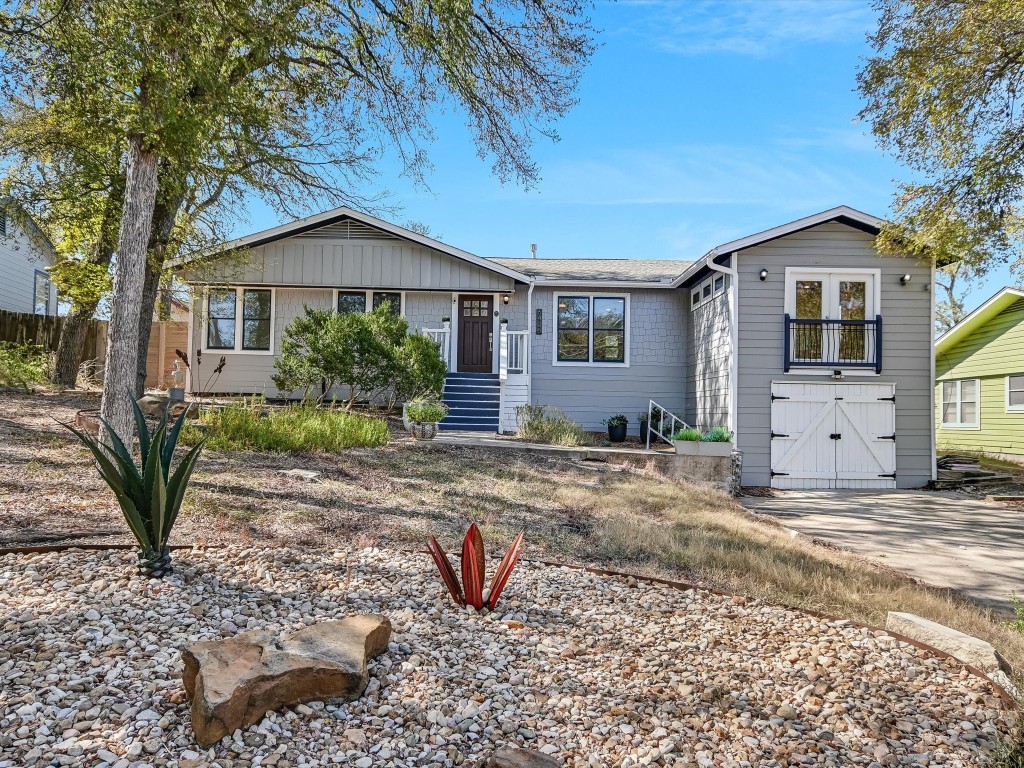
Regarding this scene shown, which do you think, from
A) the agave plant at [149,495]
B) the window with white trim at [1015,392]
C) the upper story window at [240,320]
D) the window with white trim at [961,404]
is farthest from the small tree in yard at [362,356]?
the window with white trim at [961,404]

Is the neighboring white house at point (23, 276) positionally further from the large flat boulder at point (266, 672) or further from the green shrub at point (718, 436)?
the large flat boulder at point (266, 672)

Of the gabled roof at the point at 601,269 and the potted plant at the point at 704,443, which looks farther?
the gabled roof at the point at 601,269

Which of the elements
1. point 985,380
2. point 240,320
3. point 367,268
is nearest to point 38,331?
point 240,320

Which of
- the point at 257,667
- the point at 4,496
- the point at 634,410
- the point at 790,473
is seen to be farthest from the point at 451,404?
the point at 257,667

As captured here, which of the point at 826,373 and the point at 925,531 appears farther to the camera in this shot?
the point at 826,373

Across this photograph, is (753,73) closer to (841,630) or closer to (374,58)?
(374,58)

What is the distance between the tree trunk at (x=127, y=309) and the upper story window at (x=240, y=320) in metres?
8.74

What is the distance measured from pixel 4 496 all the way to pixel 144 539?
7.94 feet

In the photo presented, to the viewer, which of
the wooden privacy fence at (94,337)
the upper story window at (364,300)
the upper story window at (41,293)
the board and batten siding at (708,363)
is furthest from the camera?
the upper story window at (41,293)

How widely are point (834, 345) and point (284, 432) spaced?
9359mm

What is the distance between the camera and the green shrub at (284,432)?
725cm

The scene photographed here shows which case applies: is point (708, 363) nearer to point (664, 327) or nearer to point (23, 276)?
point (664, 327)

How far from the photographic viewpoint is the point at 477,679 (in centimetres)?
244

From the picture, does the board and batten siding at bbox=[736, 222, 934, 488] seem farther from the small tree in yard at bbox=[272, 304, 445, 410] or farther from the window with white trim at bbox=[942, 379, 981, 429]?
the window with white trim at bbox=[942, 379, 981, 429]
